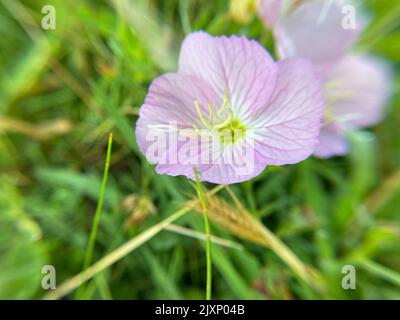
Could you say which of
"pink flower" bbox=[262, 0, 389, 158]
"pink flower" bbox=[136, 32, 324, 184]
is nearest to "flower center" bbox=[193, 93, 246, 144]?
"pink flower" bbox=[136, 32, 324, 184]

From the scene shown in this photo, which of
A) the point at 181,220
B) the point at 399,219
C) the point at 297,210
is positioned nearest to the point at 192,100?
the point at 181,220

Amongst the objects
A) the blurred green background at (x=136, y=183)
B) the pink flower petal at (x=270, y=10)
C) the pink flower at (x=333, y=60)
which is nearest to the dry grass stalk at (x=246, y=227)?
the blurred green background at (x=136, y=183)

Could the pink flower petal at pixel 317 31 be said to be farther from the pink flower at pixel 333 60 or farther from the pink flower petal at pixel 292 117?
the pink flower petal at pixel 292 117

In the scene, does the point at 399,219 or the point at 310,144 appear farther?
the point at 399,219

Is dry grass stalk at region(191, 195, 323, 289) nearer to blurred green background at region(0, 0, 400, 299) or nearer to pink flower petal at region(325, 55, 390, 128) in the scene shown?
blurred green background at region(0, 0, 400, 299)

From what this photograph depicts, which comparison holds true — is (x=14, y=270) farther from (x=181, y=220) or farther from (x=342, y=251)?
(x=342, y=251)

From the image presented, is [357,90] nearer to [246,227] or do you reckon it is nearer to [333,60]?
[333,60]
